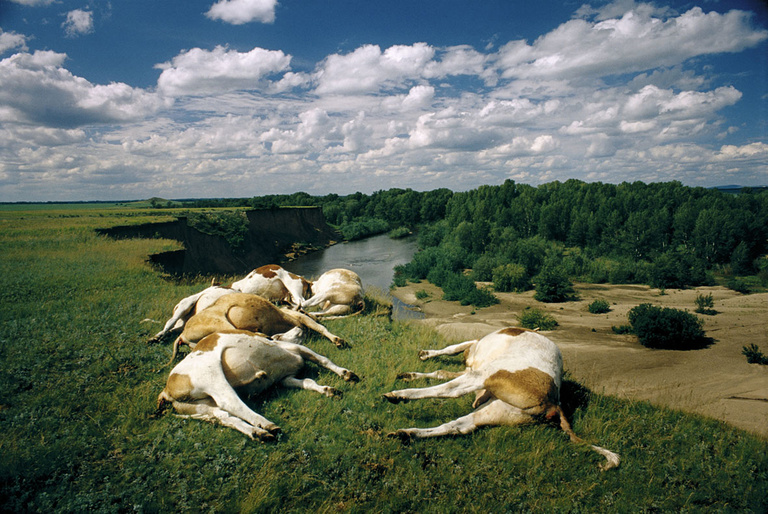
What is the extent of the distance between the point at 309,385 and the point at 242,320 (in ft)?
5.43

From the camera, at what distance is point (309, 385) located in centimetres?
441

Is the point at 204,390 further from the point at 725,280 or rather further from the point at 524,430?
the point at 725,280

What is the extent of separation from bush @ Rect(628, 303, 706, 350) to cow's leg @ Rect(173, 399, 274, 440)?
1892cm

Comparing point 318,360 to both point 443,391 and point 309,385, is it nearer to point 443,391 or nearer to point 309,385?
point 309,385

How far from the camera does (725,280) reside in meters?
45.3

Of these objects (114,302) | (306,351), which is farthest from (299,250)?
(306,351)

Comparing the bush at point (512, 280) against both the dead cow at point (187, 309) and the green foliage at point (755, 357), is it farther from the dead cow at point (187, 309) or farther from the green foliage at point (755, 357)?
the dead cow at point (187, 309)

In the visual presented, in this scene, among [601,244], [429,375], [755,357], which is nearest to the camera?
[429,375]

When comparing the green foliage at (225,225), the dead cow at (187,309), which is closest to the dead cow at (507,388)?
the dead cow at (187,309)

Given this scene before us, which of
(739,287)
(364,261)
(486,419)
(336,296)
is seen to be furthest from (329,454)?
(364,261)

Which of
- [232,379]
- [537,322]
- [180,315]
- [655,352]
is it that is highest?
[180,315]

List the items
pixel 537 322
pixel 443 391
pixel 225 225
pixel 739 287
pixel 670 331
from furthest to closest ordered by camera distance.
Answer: pixel 225 225, pixel 739 287, pixel 537 322, pixel 670 331, pixel 443 391

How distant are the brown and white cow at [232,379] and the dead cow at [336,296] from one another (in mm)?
3050

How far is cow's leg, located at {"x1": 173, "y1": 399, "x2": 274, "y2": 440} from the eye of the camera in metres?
3.48
